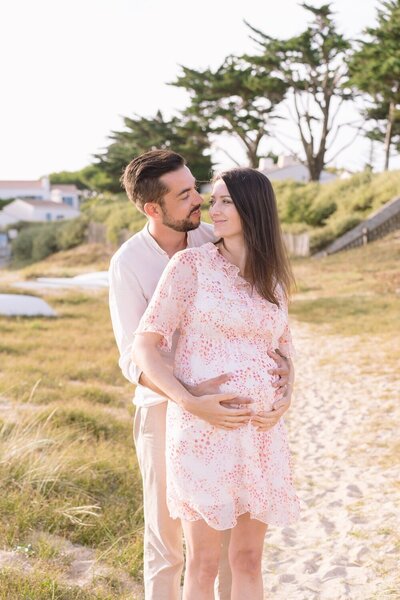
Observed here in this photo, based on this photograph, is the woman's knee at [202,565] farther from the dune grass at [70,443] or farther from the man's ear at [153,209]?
the dune grass at [70,443]

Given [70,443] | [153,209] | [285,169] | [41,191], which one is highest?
[285,169]

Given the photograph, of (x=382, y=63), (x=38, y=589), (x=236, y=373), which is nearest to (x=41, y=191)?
(x=382, y=63)

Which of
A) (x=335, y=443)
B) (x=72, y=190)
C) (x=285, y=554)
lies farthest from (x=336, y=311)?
(x=72, y=190)

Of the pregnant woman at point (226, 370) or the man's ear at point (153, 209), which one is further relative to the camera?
the man's ear at point (153, 209)

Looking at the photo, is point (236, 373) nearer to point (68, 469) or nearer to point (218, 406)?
point (218, 406)

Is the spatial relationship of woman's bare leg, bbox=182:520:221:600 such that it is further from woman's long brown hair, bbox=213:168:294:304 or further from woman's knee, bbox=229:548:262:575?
woman's long brown hair, bbox=213:168:294:304

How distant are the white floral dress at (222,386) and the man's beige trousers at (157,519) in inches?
10.8

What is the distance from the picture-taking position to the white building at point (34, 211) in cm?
6812

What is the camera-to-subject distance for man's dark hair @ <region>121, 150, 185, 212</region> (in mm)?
2715

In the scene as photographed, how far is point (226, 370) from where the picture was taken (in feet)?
7.88

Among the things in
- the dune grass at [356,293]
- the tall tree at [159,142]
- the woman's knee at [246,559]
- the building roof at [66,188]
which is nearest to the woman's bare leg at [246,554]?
the woman's knee at [246,559]

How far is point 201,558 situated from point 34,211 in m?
67.9

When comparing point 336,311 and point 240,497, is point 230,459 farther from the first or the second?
point 336,311

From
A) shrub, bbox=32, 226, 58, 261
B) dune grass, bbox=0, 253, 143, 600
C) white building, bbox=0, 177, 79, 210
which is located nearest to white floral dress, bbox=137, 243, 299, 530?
dune grass, bbox=0, 253, 143, 600
